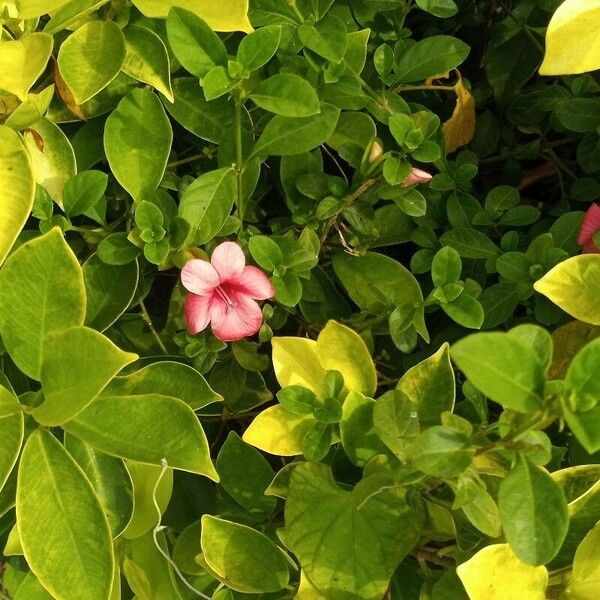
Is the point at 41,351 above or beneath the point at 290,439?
above

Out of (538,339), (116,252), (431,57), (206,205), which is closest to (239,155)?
(206,205)

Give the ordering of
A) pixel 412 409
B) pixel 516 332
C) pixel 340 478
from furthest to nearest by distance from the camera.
A: pixel 340 478, pixel 412 409, pixel 516 332

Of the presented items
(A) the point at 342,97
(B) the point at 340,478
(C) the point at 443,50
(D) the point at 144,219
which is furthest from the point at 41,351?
(C) the point at 443,50

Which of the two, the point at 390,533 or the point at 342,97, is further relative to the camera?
the point at 342,97

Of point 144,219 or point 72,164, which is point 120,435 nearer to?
point 144,219

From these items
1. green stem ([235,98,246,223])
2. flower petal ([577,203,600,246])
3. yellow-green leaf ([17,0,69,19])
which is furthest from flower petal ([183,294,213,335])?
flower petal ([577,203,600,246])

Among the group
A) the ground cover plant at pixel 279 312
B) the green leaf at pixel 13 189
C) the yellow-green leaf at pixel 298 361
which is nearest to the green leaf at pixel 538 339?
the ground cover plant at pixel 279 312

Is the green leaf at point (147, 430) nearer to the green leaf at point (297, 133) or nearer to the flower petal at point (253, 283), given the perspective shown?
the flower petal at point (253, 283)
